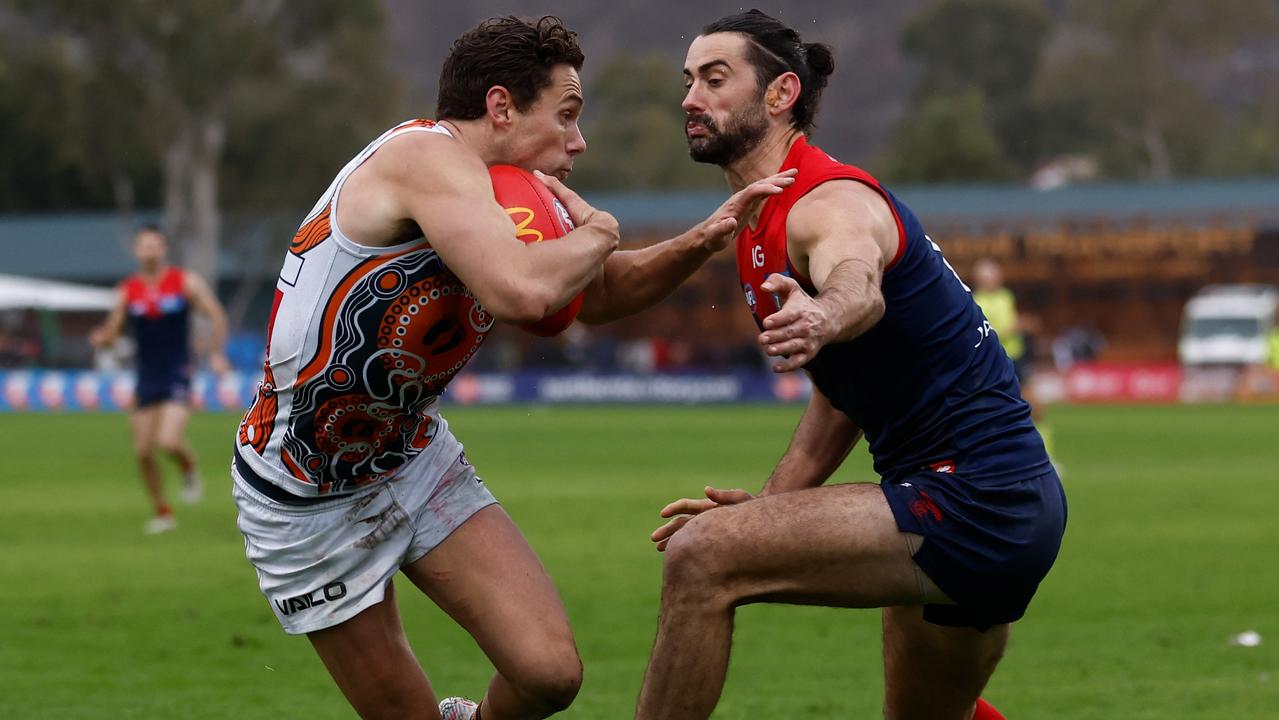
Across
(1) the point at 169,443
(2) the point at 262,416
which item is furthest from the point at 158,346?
(2) the point at 262,416

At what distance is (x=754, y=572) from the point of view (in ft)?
17.5

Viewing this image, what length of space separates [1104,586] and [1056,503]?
638cm

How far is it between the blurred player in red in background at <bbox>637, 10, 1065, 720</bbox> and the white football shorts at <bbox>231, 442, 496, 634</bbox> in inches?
33.4

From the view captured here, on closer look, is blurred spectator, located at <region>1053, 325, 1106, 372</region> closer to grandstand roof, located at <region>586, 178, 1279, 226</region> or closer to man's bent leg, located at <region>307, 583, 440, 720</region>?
grandstand roof, located at <region>586, 178, 1279, 226</region>

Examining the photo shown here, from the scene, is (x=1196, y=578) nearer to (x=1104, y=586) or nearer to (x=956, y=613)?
(x=1104, y=586)

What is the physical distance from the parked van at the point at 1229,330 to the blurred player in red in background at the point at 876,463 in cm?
4152

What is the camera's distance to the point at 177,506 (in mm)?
17984

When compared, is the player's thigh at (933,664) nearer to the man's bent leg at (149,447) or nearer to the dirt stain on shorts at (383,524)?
the dirt stain on shorts at (383,524)

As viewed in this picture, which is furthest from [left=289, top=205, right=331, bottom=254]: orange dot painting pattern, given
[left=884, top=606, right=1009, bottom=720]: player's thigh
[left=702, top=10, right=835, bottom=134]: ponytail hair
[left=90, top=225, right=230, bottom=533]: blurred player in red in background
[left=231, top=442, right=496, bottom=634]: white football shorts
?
[left=90, top=225, right=230, bottom=533]: blurred player in red in background

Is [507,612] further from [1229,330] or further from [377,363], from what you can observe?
[1229,330]

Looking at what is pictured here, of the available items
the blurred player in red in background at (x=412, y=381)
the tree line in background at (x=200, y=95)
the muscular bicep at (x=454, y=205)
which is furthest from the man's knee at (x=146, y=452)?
the tree line in background at (x=200, y=95)

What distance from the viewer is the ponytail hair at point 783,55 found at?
5.93 m

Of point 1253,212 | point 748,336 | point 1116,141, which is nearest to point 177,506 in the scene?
point 748,336

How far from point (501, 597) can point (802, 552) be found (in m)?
1.14
